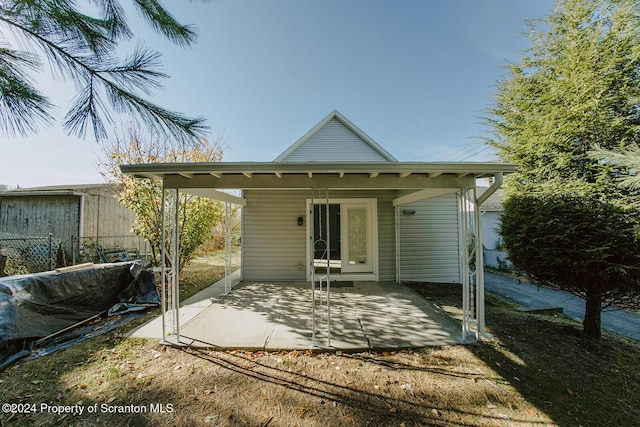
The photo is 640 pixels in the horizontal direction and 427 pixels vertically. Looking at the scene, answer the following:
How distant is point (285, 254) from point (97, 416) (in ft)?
17.3

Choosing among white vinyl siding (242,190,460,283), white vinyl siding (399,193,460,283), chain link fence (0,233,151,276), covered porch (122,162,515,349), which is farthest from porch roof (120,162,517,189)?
chain link fence (0,233,151,276)

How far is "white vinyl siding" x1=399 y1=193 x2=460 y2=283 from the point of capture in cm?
752

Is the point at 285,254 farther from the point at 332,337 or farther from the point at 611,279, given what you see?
the point at 611,279

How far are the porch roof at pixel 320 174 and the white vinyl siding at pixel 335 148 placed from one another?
191 inches

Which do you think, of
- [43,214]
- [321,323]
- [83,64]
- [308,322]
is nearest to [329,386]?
[321,323]

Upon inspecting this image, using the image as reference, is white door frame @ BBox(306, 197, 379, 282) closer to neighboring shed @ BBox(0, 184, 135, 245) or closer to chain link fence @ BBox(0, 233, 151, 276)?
chain link fence @ BBox(0, 233, 151, 276)

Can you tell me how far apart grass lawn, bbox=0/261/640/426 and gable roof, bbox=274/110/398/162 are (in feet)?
20.4

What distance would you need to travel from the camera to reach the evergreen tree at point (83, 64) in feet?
4.68

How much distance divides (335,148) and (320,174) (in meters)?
5.18

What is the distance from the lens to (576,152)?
390 cm

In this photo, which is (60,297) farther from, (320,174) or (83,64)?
(320,174)

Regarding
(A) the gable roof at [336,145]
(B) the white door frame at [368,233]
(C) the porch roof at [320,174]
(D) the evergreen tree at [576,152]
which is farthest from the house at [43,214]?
(D) the evergreen tree at [576,152]

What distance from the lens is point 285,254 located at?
292 inches

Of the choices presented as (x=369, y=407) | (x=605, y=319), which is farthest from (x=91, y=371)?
(x=605, y=319)
